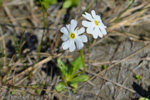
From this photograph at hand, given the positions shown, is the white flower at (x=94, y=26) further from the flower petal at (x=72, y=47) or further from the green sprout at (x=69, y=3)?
the green sprout at (x=69, y=3)

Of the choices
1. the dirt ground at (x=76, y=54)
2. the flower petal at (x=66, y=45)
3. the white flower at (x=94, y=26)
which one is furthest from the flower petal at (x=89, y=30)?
the dirt ground at (x=76, y=54)

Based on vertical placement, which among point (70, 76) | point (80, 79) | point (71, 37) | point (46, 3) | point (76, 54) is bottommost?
point (80, 79)

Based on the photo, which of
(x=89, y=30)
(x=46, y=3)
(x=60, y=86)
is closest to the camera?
(x=89, y=30)

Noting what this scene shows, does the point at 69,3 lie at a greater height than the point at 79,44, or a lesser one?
greater

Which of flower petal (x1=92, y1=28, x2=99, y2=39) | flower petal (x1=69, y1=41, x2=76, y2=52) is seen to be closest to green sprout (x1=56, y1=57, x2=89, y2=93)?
flower petal (x1=69, y1=41, x2=76, y2=52)

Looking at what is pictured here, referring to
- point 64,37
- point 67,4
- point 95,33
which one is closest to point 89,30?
point 95,33

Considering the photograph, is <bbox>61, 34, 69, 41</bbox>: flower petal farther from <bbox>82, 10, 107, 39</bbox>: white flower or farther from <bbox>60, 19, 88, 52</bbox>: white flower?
<bbox>82, 10, 107, 39</bbox>: white flower

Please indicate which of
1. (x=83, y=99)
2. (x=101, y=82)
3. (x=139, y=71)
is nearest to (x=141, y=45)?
(x=139, y=71)

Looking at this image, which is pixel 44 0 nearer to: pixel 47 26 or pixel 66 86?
pixel 47 26

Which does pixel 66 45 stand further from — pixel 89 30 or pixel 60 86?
pixel 60 86
